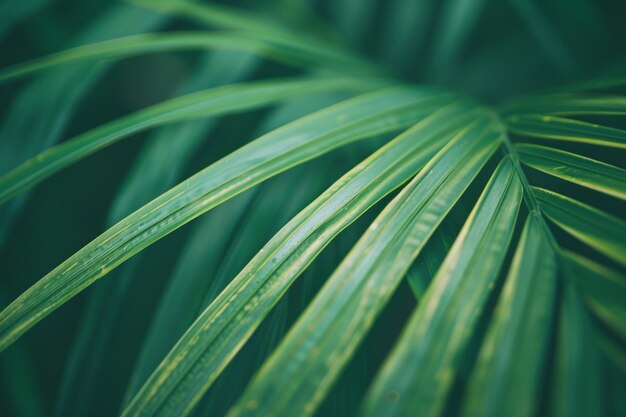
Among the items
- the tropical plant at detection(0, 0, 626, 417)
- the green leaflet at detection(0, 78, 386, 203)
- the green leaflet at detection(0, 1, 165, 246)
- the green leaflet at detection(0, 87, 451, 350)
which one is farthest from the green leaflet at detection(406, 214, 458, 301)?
the green leaflet at detection(0, 1, 165, 246)

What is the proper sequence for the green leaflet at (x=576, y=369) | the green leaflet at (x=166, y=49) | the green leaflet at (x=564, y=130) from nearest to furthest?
Result: the green leaflet at (x=576, y=369), the green leaflet at (x=564, y=130), the green leaflet at (x=166, y=49)

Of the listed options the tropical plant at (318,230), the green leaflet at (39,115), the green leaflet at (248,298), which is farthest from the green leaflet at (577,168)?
the green leaflet at (39,115)

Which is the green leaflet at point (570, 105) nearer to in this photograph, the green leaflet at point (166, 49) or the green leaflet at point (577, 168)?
the green leaflet at point (577, 168)

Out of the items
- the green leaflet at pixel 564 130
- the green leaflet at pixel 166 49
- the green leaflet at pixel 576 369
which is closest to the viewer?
the green leaflet at pixel 576 369

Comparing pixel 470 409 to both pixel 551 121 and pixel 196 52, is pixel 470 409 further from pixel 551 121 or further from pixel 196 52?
pixel 196 52

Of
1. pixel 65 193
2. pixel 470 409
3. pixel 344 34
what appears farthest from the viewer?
pixel 344 34

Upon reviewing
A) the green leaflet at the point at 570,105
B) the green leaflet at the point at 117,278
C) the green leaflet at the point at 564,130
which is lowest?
the green leaflet at the point at 117,278

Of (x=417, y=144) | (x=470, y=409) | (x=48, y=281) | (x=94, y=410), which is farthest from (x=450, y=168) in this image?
(x=94, y=410)
